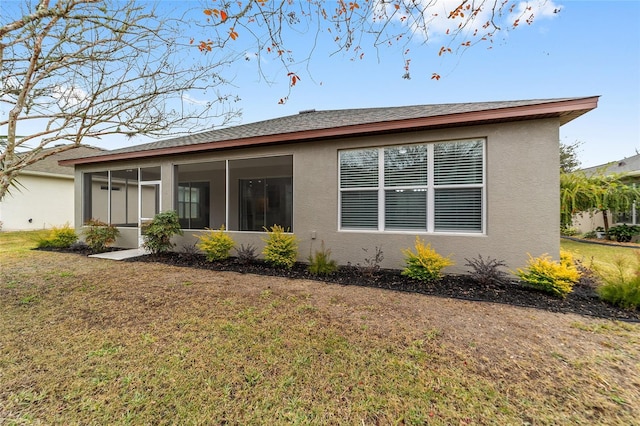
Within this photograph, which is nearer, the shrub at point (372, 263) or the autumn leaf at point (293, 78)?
the autumn leaf at point (293, 78)

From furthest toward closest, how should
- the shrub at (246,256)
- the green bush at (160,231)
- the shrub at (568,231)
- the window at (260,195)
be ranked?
the shrub at (568,231), the window at (260,195), the green bush at (160,231), the shrub at (246,256)

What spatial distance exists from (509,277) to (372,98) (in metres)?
6.41

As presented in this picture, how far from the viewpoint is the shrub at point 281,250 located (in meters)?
6.11

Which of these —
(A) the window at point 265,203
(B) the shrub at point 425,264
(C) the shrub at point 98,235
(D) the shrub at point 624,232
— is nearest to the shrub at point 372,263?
(B) the shrub at point 425,264

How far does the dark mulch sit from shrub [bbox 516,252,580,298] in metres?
0.15

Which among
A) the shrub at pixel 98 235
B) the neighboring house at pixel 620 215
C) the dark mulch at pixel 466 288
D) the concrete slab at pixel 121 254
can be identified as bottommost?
the dark mulch at pixel 466 288

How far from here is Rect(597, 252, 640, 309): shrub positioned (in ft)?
12.5

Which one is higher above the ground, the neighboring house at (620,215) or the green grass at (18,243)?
the neighboring house at (620,215)

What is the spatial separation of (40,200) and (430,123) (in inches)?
776

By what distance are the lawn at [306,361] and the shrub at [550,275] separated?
75cm

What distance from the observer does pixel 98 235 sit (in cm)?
809

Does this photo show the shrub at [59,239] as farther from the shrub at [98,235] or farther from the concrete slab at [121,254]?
the concrete slab at [121,254]

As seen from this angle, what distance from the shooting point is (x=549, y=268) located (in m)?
4.33

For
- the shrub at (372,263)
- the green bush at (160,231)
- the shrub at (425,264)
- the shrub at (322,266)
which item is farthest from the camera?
the green bush at (160,231)
